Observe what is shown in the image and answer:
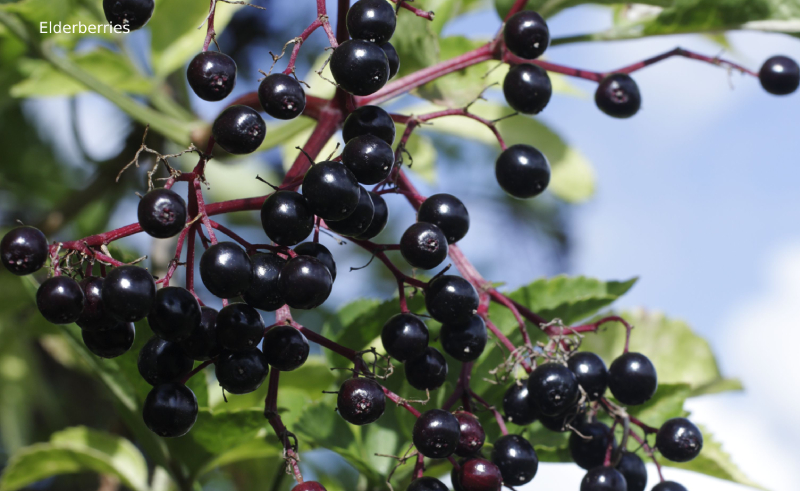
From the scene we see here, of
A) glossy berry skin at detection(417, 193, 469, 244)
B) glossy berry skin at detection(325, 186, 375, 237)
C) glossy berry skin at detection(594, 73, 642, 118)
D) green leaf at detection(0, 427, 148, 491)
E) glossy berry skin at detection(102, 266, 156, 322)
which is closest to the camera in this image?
glossy berry skin at detection(102, 266, 156, 322)

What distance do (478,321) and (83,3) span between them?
1.17 metres

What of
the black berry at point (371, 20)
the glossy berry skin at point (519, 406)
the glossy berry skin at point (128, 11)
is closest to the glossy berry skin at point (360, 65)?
the black berry at point (371, 20)

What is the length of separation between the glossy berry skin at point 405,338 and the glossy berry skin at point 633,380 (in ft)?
0.91

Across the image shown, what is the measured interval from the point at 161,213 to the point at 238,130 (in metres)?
0.13

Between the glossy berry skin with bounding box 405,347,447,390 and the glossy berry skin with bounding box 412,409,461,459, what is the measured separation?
6cm

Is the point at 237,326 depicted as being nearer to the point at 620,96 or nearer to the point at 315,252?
the point at 315,252

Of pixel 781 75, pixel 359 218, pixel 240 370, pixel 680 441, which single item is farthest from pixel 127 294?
pixel 781 75

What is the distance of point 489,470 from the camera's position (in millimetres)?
863

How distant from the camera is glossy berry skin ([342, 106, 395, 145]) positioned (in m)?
0.85

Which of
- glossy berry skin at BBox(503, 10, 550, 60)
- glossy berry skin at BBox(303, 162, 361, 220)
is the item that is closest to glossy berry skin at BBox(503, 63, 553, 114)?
glossy berry skin at BBox(503, 10, 550, 60)

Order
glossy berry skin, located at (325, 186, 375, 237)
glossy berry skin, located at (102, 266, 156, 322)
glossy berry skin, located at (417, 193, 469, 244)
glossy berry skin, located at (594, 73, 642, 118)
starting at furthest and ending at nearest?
glossy berry skin, located at (594, 73, 642, 118) < glossy berry skin, located at (417, 193, 469, 244) < glossy berry skin, located at (325, 186, 375, 237) < glossy berry skin, located at (102, 266, 156, 322)

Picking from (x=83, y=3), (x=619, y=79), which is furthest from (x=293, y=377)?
(x=83, y=3)

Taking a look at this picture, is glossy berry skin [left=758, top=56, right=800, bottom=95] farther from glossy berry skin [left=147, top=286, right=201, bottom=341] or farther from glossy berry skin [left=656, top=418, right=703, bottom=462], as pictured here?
glossy berry skin [left=147, top=286, right=201, bottom=341]

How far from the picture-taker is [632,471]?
3.23 feet
